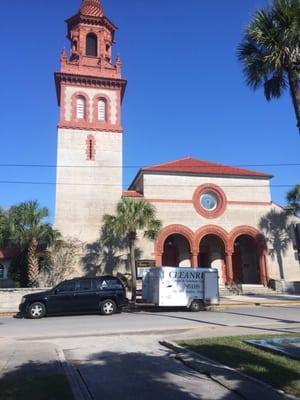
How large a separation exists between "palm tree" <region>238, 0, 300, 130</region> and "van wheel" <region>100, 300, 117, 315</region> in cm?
1276

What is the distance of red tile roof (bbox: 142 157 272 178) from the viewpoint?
3469 centimetres

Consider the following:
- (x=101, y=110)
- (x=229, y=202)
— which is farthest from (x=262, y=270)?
(x=101, y=110)

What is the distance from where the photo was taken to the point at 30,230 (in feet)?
92.4

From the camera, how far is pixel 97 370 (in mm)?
7430

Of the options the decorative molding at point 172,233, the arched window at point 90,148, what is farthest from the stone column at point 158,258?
the arched window at point 90,148

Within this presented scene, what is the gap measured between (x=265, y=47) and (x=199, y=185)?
79.0ft

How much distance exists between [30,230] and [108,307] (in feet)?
35.9

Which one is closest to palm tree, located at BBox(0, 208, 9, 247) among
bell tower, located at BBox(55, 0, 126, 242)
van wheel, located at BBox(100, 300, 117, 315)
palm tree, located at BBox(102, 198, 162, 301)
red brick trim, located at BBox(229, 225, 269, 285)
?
bell tower, located at BBox(55, 0, 126, 242)

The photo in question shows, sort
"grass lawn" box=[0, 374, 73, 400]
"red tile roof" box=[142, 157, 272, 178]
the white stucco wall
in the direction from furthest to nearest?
"red tile roof" box=[142, 157, 272, 178] → the white stucco wall → "grass lawn" box=[0, 374, 73, 400]

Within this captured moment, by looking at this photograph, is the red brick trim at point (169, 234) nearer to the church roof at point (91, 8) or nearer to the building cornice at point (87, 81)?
the building cornice at point (87, 81)

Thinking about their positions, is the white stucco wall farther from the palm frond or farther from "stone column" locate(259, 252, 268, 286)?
the palm frond

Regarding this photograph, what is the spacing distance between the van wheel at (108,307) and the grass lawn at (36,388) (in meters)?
13.0

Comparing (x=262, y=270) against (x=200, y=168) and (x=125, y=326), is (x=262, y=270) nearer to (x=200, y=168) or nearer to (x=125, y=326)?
(x=200, y=168)

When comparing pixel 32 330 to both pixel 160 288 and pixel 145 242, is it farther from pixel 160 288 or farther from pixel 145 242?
pixel 145 242
